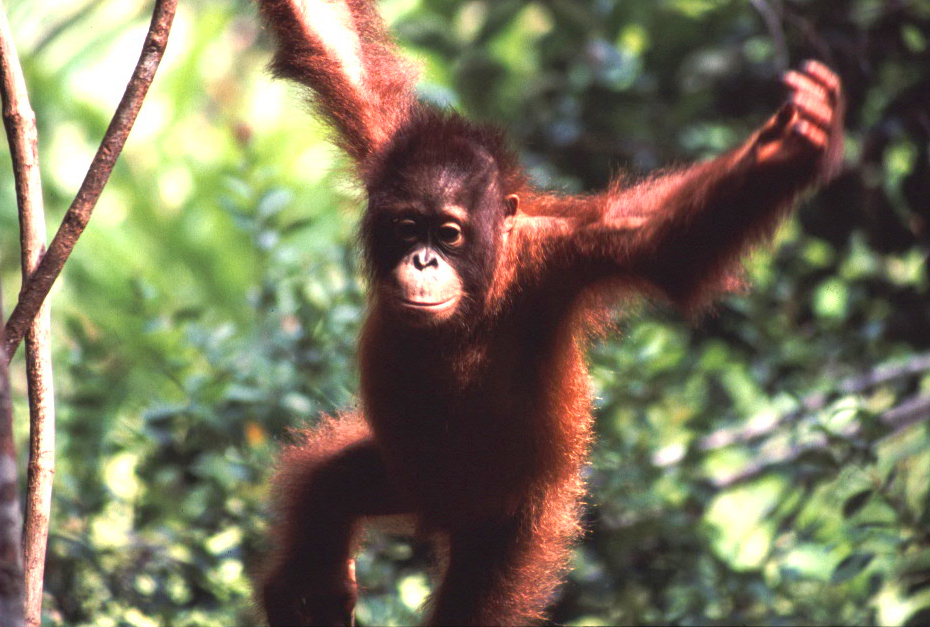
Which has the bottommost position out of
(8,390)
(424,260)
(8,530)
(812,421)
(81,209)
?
(8,530)

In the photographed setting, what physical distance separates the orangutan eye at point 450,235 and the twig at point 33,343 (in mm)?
1073

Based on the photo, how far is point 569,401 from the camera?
3215mm

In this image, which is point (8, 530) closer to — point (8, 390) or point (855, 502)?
point (8, 390)

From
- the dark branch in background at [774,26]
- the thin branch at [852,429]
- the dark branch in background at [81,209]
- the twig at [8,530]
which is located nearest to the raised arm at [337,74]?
the dark branch in background at [81,209]

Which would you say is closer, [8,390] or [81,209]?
[8,390]

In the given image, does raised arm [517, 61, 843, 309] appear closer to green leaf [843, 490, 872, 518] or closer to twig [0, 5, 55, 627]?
twig [0, 5, 55, 627]

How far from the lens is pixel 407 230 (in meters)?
3.01

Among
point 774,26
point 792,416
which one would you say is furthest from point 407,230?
point 792,416

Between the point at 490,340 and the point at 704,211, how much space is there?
2.55 feet

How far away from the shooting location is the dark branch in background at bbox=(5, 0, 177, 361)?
91.7 inches

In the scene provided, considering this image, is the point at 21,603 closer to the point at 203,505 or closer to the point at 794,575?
the point at 203,505

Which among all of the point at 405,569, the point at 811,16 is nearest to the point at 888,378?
the point at 811,16

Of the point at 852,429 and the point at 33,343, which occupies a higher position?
the point at 852,429

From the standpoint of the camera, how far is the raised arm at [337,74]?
3.45m
